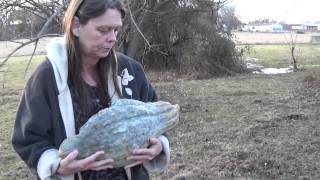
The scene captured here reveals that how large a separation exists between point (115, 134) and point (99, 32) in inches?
16.1

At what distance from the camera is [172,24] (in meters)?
19.1

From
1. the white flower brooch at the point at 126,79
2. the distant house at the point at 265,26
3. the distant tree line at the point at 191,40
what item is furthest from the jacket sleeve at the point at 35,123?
the distant house at the point at 265,26

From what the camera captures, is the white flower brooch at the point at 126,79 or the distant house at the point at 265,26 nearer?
the white flower brooch at the point at 126,79

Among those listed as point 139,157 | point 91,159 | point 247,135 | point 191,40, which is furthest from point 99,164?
point 191,40

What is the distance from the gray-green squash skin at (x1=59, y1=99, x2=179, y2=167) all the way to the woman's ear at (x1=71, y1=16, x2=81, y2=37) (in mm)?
328

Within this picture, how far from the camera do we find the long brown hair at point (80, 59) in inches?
85.0

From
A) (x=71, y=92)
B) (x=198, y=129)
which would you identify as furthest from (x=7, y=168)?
(x=71, y=92)

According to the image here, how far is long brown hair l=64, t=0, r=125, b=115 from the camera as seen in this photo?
7.08 feet

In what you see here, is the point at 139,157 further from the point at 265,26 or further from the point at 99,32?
the point at 265,26

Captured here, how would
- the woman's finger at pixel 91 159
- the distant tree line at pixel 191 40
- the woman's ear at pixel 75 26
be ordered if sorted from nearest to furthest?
the woman's finger at pixel 91 159 → the woman's ear at pixel 75 26 → the distant tree line at pixel 191 40

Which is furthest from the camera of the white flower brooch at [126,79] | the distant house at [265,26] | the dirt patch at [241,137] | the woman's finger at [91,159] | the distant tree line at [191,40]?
the distant house at [265,26]

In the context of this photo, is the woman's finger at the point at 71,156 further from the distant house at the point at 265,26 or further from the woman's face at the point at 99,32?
the distant house at the point at 265,26

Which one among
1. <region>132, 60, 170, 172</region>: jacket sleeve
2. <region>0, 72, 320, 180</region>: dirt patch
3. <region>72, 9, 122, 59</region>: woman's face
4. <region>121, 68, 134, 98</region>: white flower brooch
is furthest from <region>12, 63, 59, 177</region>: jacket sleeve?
<region>0, 72, 320, 180</region>: dirt patch

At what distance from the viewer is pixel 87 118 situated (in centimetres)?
226
